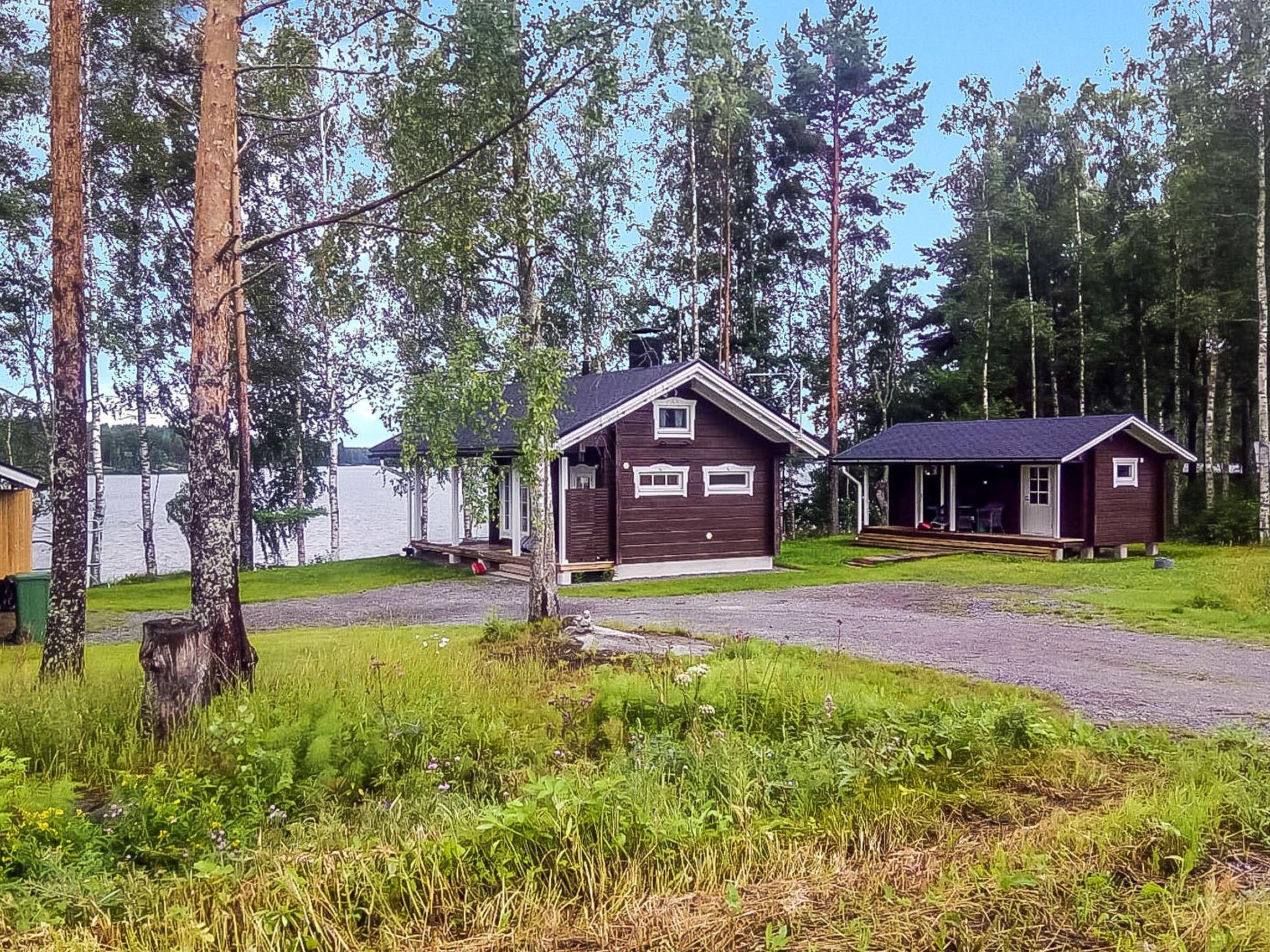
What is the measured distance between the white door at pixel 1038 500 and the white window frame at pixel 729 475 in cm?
799

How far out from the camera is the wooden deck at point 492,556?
17.8 m

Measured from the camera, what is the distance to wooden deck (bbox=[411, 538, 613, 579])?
17766 mm

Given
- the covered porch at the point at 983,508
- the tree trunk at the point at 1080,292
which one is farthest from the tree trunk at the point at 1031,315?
the covered porch at the point at 983,508

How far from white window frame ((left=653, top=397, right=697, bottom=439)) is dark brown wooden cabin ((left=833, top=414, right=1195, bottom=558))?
25.8 feet

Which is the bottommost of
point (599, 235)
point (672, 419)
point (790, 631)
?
point (790, 631)

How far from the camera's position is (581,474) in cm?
1822

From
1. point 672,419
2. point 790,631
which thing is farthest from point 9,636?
point 672,419

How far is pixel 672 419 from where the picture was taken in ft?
61.8

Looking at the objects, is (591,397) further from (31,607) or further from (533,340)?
(31,607)

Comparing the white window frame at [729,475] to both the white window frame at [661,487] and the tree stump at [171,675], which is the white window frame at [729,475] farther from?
the tree stump at [171,675]

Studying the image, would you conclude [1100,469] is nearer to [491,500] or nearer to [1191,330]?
[1191,330]

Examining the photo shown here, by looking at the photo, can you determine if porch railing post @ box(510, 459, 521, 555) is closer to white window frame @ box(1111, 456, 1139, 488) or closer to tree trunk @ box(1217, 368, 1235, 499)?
white window frame @ box(1111, 456, 1139, 488)

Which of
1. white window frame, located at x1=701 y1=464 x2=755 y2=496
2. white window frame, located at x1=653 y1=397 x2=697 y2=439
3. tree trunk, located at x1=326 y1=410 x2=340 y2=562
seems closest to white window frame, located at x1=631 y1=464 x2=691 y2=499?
white window frame, located at x1=701 y1=464 x2=755 y2=496

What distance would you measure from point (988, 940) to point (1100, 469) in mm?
21479
